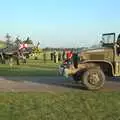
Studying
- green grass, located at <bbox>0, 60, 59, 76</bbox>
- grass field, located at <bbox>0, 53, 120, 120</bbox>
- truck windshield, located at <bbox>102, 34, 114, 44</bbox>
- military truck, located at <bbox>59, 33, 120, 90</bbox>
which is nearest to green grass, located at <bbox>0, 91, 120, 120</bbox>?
grass field, located at <bbox>0, 53, 120, 120</bbox>

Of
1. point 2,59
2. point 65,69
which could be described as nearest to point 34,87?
point 65,69

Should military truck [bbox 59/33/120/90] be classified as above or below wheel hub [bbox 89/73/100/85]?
above

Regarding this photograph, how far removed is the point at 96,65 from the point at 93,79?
0.72 meters

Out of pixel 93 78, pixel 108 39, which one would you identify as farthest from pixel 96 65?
pixel 108 39

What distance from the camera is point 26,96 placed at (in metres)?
13.5

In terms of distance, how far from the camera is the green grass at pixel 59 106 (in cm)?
1023

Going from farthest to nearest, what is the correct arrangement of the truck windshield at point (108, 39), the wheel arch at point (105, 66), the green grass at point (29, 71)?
the green grass at point (29, 71) < the truck windshield at point (108, 39) < the wheel arch at point (105, 66)

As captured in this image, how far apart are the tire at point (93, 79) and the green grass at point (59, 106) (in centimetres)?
182

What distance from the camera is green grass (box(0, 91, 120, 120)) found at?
1023 centimetres

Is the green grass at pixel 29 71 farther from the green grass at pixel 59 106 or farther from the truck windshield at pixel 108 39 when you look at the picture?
the green grass at pixel 59 106

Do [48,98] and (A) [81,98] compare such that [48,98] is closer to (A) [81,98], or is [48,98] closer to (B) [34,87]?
(A) [81,98]

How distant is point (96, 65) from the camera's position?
1661 cm

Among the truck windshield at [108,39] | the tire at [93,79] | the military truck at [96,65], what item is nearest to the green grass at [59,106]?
the tire at [93,79]

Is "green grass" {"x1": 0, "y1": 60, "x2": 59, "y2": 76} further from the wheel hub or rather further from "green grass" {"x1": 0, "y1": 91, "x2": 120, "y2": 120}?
"green grass" {"x1": 0, "y1": 91, "x2": 120, "y2": 120}
